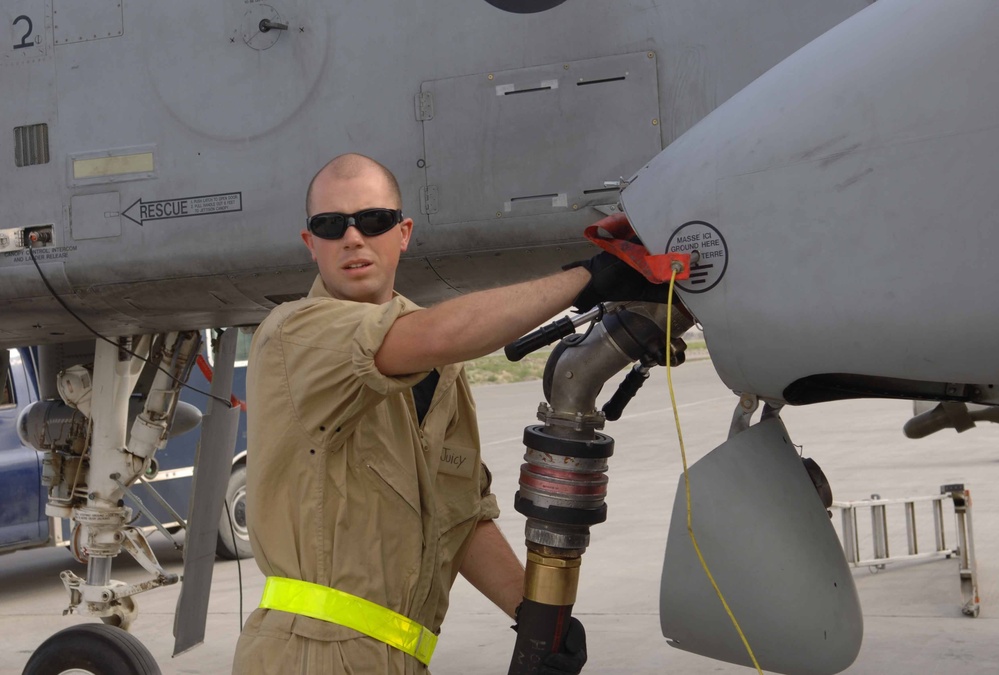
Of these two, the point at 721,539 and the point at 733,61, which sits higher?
the point at 733,61

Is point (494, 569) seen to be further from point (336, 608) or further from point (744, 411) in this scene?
point (744, 411)

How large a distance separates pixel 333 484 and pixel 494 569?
0.58 m

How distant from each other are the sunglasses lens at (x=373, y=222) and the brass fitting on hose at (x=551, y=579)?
29.8 inches

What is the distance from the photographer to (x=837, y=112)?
2188mm

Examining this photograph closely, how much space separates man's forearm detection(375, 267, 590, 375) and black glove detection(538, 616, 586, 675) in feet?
2.25

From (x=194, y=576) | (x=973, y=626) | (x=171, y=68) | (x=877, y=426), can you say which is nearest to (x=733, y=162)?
(x=171, y=68)

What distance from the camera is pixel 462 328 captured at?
2082mm

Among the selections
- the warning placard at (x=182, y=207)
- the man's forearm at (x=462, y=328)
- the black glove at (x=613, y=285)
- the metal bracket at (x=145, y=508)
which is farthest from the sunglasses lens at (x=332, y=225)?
the metal bracket at (x=145, y=508)

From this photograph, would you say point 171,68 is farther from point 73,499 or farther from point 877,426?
point 877,426

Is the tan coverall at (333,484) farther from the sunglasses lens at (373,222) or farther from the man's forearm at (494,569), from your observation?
the man's forearm at (494,569)

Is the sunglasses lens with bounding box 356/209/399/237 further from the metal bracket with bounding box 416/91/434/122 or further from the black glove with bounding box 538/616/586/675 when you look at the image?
the metal bracket with bounding box 416/91/434/122

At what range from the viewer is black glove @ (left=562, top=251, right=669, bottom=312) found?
86.7 inches

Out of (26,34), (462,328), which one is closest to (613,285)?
(462,328)

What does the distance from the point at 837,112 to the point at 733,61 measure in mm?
1272
